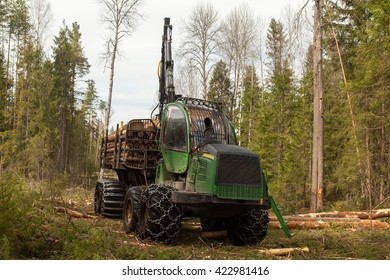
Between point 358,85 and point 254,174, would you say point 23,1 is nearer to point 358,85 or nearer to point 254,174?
point 358,85

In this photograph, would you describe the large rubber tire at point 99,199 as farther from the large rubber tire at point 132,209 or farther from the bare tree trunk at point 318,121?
the bare tree trunk at point 318,121

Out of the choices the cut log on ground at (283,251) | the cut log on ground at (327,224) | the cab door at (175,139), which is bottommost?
the cut log on ground at (283,251)

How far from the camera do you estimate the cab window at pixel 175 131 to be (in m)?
8.08

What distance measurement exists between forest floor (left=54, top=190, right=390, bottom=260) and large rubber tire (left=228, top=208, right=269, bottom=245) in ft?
0.67

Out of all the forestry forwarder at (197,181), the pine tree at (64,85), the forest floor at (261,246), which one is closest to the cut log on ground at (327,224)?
the forest floor at (261,246)

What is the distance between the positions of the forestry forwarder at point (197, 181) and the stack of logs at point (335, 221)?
2513mm

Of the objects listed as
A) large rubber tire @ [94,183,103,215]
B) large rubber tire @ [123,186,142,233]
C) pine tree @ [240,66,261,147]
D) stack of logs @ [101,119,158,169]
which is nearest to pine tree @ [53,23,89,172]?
pine tree @ [240,66,261,147]

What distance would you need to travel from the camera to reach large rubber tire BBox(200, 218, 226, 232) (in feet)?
28.4

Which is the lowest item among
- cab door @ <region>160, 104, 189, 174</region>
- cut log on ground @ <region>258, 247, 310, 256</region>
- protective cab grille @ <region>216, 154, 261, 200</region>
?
cut log on ground @ <region>258, 247, 310, 256</region>

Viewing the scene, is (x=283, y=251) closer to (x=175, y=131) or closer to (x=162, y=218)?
(x=162, y=218)

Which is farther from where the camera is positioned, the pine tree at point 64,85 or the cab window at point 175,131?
the pine tree at point 64,85

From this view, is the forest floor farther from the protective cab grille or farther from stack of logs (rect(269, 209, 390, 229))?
the protective cab grille

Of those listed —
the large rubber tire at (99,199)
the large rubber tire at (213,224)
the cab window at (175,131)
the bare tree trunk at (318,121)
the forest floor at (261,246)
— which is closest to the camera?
the forest floor at (261,246)
